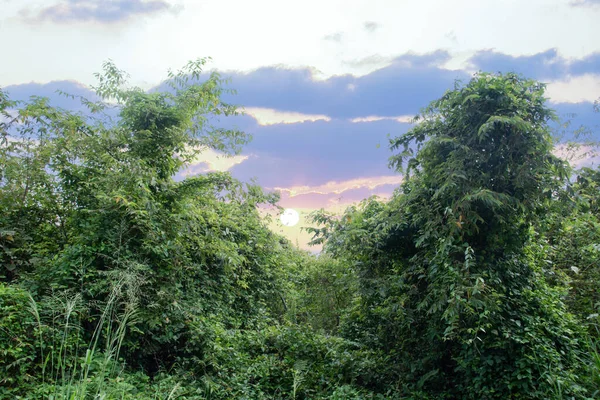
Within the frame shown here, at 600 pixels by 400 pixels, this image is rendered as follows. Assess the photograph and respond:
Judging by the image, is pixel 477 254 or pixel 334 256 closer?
pixel 477 254

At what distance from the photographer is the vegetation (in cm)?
382

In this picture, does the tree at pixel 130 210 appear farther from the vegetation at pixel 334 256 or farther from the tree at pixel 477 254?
the tree at pixel 477 254

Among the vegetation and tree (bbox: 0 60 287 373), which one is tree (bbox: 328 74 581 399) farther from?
tree (bbox: 0 60 287 373)

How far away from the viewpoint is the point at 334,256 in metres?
5.27

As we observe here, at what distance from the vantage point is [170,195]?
5066 millimetres

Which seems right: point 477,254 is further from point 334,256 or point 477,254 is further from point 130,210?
point 130,210

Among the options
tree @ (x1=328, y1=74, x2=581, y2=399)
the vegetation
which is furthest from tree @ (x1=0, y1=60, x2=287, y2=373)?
tree @ (x1=328, y1=74, x2=581, y2=399)

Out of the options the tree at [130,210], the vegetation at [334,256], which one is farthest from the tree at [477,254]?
the tree at [130,210]

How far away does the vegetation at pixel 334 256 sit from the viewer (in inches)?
150

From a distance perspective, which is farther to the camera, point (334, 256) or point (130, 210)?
point (334, 256)

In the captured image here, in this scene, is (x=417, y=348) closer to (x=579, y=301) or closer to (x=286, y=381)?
(x=286, y=381)

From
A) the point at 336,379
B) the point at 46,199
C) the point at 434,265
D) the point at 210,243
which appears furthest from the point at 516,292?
the point at 46,199

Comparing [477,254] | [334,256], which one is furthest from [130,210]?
[477,254]

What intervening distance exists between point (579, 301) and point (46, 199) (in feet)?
24.1
